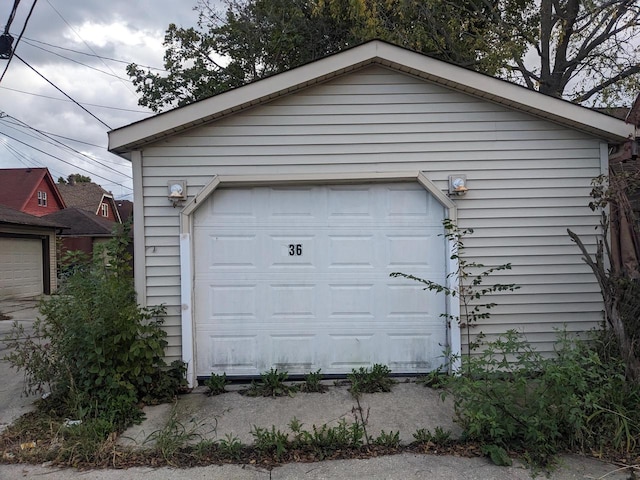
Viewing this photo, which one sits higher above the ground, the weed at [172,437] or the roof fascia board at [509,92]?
the roof fascia board at [509,92]

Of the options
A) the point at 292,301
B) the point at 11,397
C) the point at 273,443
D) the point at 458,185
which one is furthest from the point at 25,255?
the point at 458,185

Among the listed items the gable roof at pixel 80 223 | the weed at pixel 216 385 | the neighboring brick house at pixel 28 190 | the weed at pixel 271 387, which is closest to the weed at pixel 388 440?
the weed at pixel 271 387

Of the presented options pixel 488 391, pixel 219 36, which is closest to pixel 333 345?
pixel 488 391

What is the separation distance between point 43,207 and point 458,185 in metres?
26.1

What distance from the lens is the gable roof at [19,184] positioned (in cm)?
2295

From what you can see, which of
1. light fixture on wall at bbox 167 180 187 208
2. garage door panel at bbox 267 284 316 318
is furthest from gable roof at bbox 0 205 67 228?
garage door panel at bbox 267 284 316 318

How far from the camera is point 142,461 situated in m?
3.55

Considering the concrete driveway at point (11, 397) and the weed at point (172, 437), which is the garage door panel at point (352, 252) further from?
the concrete driveway at point (11, 397)

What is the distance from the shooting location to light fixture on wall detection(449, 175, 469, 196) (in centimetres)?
502

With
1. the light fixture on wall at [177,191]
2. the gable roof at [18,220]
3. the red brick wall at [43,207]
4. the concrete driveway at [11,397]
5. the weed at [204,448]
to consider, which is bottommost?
the weed at [204,448]

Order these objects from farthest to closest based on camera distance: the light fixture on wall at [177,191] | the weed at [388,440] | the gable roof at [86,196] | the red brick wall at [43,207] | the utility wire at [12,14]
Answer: the gable roof at [86,196] < the red brick wall at [43,207] < the utility wire at [12,14] < the light fixture on wall at [177,191] < the weed at [388,440]

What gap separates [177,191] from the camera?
16.3ft

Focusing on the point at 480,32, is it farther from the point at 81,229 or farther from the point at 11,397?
the point at 81,229

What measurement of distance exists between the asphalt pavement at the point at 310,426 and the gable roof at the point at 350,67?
111 inches
